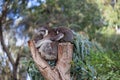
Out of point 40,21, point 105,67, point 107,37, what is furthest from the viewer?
point 107,37

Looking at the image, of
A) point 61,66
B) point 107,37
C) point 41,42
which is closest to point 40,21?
point 107,37

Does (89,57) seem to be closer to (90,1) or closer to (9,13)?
(9,13)

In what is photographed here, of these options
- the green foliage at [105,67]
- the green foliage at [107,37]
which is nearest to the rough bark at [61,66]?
the green foliage at [105,67]

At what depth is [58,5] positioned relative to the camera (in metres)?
10.6

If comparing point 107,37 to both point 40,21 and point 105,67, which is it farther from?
point 105,67

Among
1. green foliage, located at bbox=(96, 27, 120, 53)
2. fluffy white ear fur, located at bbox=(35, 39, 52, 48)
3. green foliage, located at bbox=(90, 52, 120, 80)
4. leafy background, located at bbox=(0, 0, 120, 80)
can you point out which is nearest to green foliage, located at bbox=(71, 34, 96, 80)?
green foliage, located at bbox=(90, 52, 120, 80)

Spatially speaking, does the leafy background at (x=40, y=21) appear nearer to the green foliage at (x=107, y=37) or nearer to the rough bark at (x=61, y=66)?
the green foliage at (x=107, y=37)

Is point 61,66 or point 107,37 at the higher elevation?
point 61,66

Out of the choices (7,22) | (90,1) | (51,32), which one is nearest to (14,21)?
(7,22)

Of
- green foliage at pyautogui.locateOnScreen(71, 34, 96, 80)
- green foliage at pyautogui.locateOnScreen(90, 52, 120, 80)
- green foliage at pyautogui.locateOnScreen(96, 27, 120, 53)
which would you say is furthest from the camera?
green foliage at pyautogui.locateOnScreen(96, 27, 120, 53)

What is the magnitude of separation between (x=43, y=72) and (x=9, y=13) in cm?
768

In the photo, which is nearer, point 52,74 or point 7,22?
point 52,74

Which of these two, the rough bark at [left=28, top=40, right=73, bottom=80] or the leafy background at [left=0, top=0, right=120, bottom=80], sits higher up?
the rough bark at [left=28, top=40, right=73, bottom=80]

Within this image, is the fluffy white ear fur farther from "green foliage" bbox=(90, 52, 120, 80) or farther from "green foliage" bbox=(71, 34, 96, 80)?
"green foliage" bbox=(90, 52, 120, 80)
